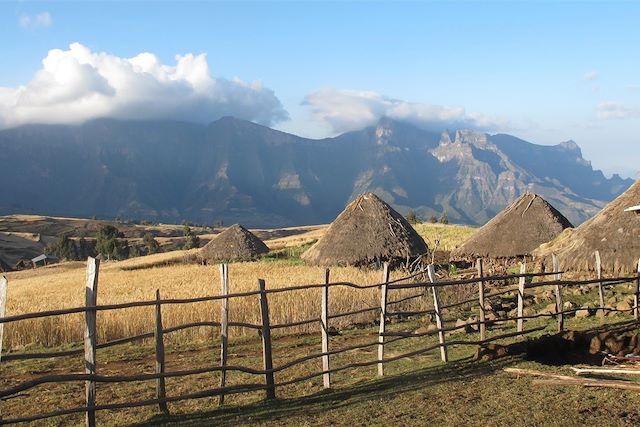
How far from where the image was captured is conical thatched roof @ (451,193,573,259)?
22.4m

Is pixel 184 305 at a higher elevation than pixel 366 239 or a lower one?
lower

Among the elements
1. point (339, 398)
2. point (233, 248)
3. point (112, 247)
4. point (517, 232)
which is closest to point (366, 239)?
point (517, 232)

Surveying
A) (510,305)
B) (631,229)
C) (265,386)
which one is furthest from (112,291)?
(631,229)

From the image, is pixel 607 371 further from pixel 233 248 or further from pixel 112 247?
pixel 112 247

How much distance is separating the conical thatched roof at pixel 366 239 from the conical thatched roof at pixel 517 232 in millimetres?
1977

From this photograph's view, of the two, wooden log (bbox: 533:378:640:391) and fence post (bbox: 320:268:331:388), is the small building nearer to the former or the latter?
fence post (bbox: 320:268:331:388)

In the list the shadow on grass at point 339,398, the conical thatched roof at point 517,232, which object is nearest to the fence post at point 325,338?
the shadow on grass at point 339,398

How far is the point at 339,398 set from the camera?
7.43 m

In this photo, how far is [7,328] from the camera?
11.6 m

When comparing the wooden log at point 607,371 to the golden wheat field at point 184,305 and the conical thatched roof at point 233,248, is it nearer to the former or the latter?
the golden wheat field at point 184,305

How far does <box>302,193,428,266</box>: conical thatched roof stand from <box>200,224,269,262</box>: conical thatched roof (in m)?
7.76

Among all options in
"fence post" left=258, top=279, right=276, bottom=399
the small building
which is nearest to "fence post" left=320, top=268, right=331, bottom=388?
"fence post" left=258, top=279, right=276, bottom=399

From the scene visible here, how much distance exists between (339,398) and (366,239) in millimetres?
16232

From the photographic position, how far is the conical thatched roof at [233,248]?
32.0 m
